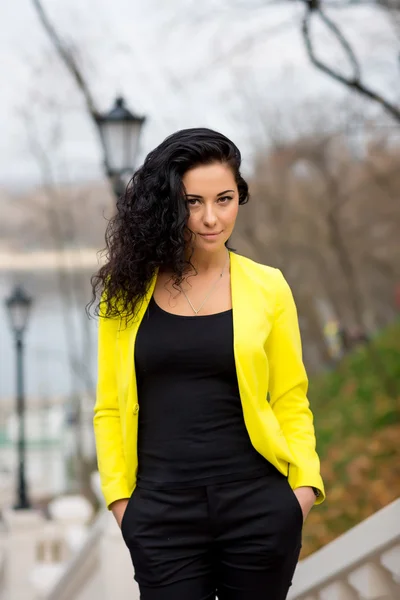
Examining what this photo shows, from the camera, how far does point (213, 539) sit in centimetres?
223

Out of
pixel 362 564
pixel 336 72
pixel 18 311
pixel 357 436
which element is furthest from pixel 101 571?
pixel 357 436

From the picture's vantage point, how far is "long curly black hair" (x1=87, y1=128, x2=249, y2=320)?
90.6 inches

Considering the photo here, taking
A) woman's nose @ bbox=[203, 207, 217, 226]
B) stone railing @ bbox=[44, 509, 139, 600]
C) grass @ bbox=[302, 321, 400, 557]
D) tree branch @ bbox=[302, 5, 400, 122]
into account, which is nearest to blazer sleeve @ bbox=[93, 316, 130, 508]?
woman's nose @ bbox=[203, 207, 217, 226]

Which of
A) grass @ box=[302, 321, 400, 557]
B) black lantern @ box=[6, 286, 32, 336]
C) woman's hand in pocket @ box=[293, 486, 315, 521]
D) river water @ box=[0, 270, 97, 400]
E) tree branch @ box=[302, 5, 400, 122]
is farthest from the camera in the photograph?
river water @ box=[0, 270, 97, 400]

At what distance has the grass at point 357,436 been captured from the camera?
33.0 ft

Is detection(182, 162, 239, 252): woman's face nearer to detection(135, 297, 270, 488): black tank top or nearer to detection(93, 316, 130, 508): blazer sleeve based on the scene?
detection(135, 297, 270, 488): black tank top

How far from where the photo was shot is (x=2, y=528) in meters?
7.81

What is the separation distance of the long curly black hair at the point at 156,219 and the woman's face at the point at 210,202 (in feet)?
0.06

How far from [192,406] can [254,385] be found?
16 cm

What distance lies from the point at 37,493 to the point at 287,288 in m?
23.8

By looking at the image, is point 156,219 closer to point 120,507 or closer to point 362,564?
point 120,507

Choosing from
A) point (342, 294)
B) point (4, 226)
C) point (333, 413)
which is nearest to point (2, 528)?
point (333, 413)

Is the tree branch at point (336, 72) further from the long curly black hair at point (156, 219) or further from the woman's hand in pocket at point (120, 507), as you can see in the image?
the woman's hand in pocket at point (120, 507)

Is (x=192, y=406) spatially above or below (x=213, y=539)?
above
